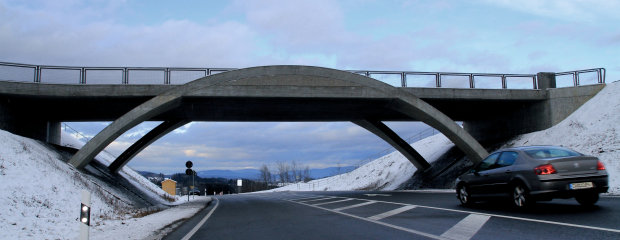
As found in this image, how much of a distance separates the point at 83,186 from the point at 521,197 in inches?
591

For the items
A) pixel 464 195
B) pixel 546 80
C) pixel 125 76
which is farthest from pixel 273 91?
pixel 546 80

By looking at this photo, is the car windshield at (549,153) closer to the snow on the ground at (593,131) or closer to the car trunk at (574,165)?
the car trunk at (574,165)

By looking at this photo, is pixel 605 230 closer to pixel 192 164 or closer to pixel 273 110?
pixel 273 110

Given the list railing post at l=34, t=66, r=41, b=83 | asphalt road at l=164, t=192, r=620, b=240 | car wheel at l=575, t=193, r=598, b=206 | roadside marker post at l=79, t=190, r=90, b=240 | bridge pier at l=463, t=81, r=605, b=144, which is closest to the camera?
roadside marker post at l=79, t=190, r=90, b=240

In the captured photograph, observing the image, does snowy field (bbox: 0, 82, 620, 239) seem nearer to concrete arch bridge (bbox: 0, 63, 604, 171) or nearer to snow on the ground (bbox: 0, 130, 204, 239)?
snow on the ground (bbox: 0, 130, 204, 239)

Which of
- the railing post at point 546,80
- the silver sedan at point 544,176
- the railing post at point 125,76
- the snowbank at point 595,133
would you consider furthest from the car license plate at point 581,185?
A: the railing post at point 125,76

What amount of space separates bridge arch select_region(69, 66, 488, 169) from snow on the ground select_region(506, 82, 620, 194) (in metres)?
4.50

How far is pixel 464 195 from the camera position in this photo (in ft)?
40.4

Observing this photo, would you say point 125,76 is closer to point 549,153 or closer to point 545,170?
point 549,153

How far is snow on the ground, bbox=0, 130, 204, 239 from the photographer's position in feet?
30.6

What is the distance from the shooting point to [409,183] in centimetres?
3619

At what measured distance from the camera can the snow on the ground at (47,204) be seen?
934cm

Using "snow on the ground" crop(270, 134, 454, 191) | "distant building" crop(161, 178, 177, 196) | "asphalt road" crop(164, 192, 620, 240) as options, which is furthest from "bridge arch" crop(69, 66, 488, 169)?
"distant building" crop(161, 178, 177, 196)

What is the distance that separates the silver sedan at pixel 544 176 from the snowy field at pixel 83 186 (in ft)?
25.0
